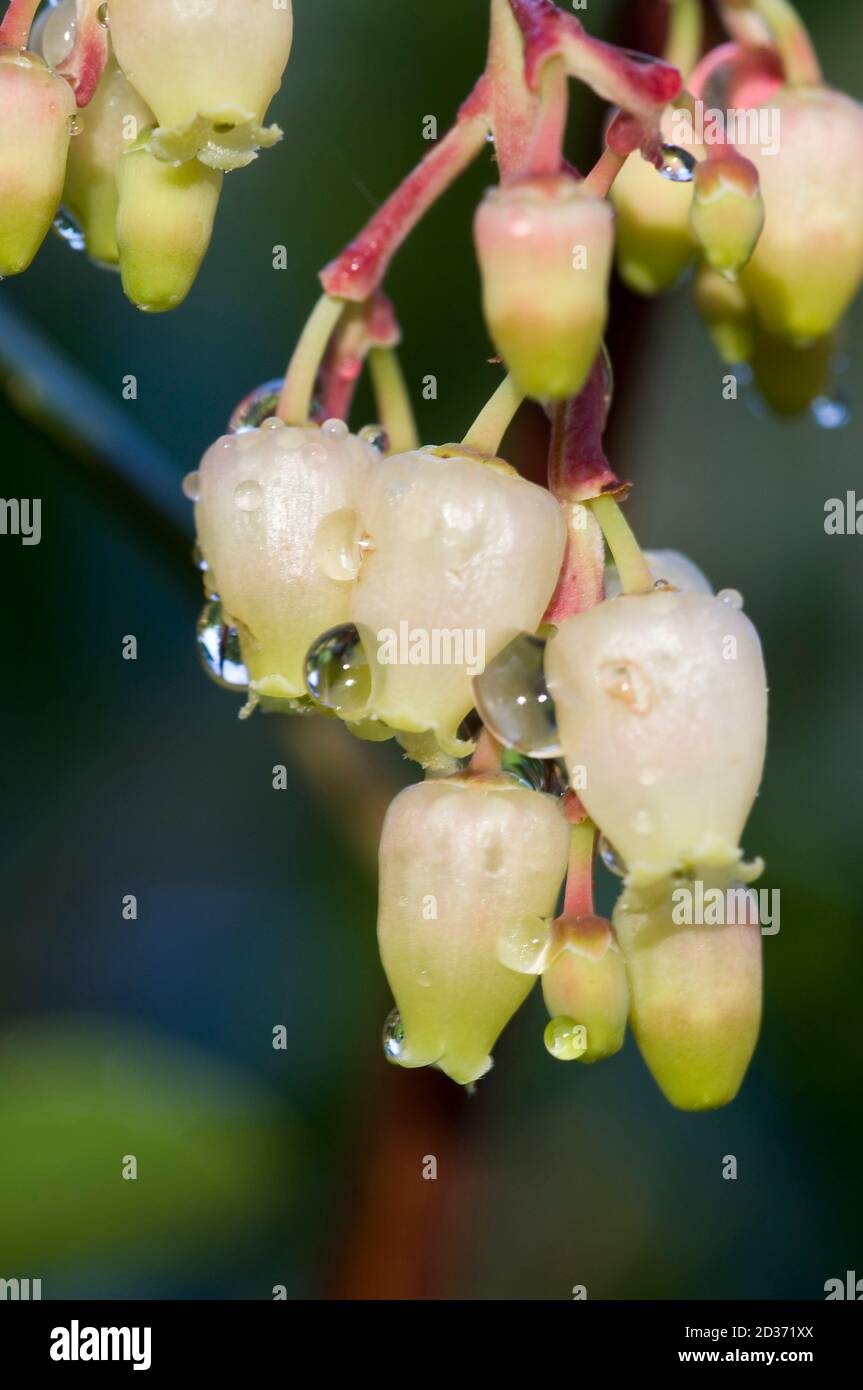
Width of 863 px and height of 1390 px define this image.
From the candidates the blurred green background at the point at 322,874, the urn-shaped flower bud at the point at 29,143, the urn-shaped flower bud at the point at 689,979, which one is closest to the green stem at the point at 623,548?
the urn-shaped flower bud at the point at 689,979

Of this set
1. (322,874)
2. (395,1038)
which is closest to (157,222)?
(395,1038)

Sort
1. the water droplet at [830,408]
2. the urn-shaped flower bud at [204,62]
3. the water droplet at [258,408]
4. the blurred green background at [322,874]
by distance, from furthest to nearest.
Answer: the blurred green background at [322,874] < the water droplet at [830,408] < the water droplet at [258,408] < the urn-shaped flower bud at [204,62]

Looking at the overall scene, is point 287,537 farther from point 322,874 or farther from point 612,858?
point 322,874

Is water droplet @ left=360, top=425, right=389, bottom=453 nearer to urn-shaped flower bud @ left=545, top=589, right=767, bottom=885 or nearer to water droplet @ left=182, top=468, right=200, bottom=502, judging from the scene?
water droplet @ left=182, top=468, right=200, bottom=502

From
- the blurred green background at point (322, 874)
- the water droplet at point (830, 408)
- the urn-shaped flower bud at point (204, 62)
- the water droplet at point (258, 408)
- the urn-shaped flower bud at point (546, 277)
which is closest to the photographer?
the urn-shaped flower bud at point (546, 277)

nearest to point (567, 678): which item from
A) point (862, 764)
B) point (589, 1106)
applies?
point (862, 764)

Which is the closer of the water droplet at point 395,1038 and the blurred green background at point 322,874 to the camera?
the water droplet at point 395,1038

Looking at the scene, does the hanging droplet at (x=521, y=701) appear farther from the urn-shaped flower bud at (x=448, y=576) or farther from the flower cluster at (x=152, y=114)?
the flower cluster at (x=152, y=114)

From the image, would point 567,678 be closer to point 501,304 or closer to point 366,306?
point 501,304
